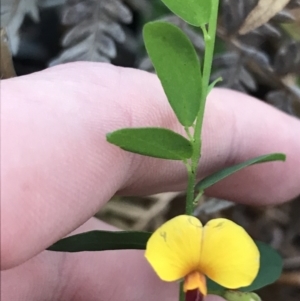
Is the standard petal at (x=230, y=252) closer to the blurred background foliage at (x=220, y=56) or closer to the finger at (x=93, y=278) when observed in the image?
the finger at (x=93, y=278)

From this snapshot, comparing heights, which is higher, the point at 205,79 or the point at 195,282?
the point at 205,79

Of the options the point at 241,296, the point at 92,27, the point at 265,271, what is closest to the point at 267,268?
the point at 265,271

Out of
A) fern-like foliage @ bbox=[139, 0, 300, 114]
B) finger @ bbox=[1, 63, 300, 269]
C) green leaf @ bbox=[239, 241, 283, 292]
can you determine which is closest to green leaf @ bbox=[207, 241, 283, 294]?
green leaf @ bbox=[239, 241, 283, 292]

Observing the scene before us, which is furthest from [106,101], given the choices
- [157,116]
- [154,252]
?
[154,252]

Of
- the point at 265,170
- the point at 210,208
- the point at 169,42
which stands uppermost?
the point at 169,42

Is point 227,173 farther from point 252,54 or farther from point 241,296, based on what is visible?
point 252,54

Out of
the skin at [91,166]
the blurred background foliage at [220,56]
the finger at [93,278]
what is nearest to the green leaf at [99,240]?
the skin at [91,166]

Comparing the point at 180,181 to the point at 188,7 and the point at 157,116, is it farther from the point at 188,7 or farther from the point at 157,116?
the point at 188,7
